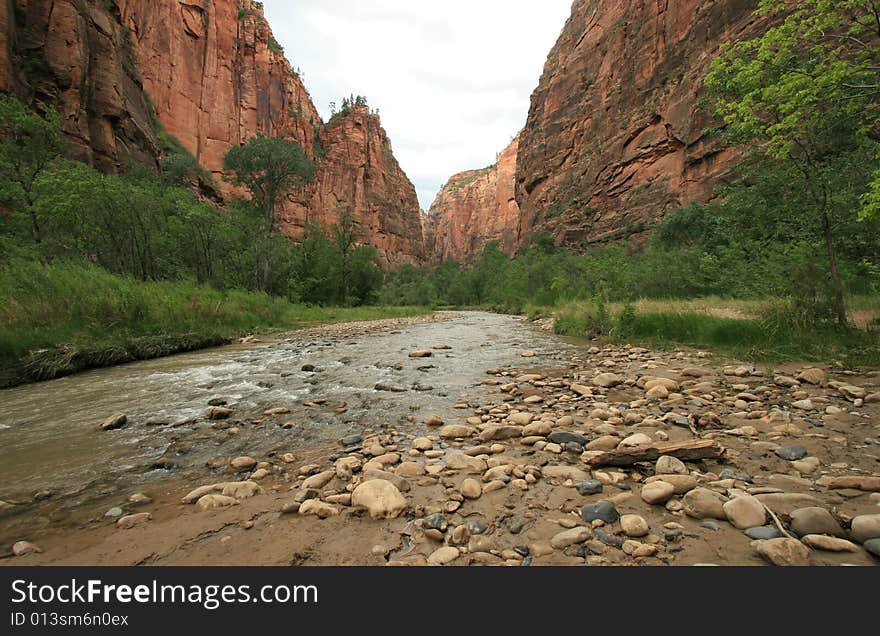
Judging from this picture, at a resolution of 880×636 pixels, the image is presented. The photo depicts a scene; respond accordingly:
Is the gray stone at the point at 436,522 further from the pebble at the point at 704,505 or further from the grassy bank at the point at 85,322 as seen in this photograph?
the grassy bank at the point at 85,322

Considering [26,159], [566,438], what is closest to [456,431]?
[566,438]

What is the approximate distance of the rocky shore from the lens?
1606mm

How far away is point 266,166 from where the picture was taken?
32.7 m

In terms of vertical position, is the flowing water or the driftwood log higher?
the driftwood log

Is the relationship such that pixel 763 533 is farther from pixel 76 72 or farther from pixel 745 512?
pixel 76 72

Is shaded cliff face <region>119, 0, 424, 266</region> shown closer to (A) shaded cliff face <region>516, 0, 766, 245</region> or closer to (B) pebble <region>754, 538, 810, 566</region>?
(A) shaded cliff face <region>516, 0, 766, 245</region>

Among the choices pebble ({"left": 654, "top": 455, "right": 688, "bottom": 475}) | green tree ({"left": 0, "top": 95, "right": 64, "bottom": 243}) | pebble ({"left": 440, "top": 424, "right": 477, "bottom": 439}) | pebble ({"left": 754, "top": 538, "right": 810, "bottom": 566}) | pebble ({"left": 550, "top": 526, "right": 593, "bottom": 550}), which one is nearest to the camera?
pebble ({"left": 754, "top": 538, "right": 810, "bottom": 566})

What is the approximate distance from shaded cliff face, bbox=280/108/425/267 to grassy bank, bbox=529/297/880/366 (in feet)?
198

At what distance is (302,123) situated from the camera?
67062 mm

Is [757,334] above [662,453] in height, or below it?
above

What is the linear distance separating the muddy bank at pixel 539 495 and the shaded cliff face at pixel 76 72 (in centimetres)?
2776

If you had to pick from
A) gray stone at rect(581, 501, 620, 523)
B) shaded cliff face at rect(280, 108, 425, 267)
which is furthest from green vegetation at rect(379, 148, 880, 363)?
shaded cliff face at rect(280, 108, 425, 267)

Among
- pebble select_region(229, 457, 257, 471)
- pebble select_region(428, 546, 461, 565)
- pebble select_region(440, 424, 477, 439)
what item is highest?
pebble select_region(428, 546, 461, 565)

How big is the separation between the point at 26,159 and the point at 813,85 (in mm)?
21029
